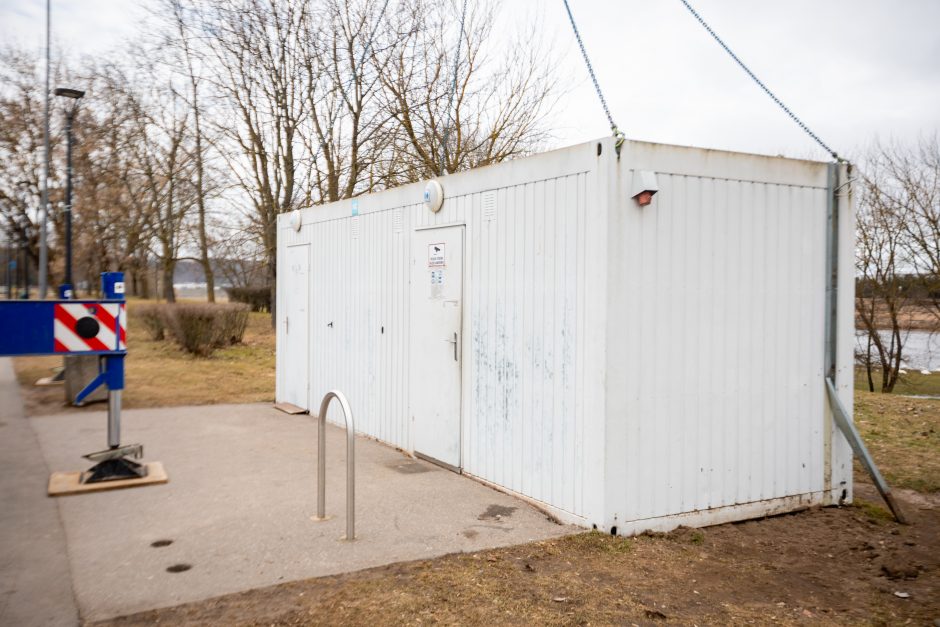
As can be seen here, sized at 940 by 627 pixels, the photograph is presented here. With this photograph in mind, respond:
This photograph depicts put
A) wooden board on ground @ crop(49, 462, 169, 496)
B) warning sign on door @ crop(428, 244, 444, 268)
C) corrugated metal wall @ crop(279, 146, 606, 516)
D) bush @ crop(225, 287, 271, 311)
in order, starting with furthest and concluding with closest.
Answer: bush @ crop(225, 287, 271, 311) → warning sign on door @ crop(428, 244, 444, 268) → wooden board on ground @ crop(49, 462, 169, 496) → corrugated metal wall @ crop(279, 146, 606, 516)

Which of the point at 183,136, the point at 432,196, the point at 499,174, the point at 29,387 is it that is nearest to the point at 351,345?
the point at 432,196

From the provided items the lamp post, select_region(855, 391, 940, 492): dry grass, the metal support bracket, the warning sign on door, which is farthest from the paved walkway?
the lamp post

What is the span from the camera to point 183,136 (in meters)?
23.8

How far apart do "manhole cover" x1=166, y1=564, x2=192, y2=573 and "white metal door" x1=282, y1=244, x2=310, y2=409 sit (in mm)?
5657

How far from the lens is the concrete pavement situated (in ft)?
12.0

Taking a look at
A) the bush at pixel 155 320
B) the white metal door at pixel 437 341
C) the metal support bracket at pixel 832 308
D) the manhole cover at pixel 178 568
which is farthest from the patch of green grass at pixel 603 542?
the bush at pixel 155 320

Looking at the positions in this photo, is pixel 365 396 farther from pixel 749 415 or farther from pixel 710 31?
pixel 710 31

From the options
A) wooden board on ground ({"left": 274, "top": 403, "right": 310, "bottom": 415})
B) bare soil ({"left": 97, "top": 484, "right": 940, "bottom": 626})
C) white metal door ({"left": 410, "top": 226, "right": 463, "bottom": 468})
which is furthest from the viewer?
wooden board on ground ({"left": 274, "top": 403, "right": 310, "bottom": 415})

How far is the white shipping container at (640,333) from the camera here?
16.4 feet

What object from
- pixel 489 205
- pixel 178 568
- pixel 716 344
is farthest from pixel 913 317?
pixel 178 568

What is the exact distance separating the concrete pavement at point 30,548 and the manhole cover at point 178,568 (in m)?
0.50

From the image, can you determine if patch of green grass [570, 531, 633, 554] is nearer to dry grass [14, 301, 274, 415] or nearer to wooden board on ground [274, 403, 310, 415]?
wooden board on ground [274, 403, 310, 415]

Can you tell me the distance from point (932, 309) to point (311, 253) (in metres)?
20.2

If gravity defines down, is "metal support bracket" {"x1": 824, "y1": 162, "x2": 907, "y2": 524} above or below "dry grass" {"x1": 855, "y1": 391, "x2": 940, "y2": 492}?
above
